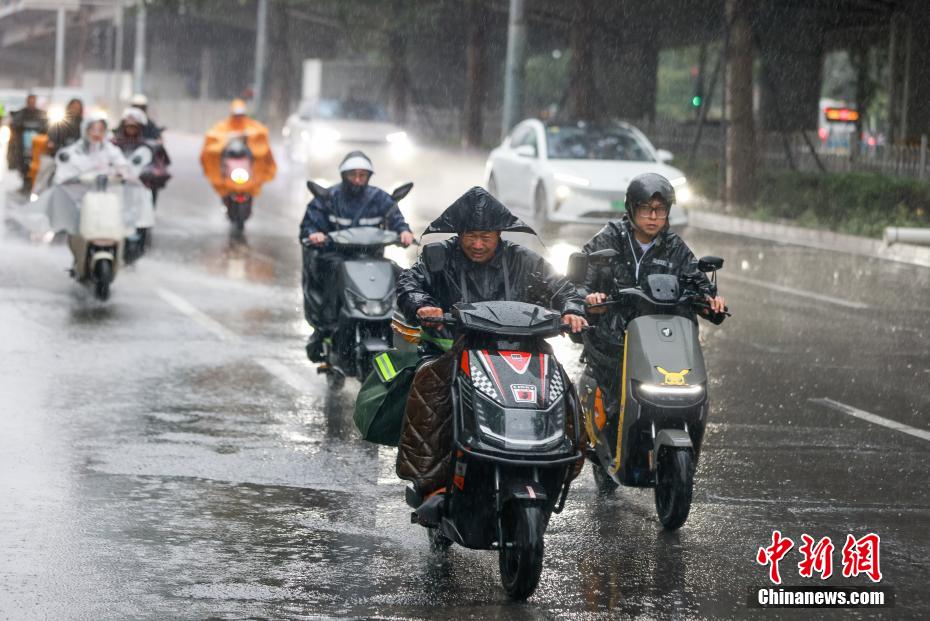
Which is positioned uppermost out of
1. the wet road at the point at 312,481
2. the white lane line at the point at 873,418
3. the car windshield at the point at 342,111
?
the car windshield at the point at 342,111

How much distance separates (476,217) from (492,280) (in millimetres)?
316

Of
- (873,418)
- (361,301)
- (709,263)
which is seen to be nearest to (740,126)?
(873,418)

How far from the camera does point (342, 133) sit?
37.1 metres

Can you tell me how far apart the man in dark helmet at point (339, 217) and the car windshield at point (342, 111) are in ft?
87.0

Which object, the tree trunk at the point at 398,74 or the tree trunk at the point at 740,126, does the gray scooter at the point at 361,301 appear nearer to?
the tree trunk at the point at 740,126

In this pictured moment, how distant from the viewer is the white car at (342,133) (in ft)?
120

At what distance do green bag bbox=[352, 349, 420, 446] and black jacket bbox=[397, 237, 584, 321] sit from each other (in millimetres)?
267

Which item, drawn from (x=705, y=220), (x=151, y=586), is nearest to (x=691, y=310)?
(x=151, y=586)

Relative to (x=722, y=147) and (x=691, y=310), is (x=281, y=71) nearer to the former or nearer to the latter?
(x=722, y=147)

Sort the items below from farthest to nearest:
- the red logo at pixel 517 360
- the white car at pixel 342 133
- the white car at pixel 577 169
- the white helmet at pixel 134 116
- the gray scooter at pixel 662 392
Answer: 1. the white car at pixel 342 133
2. the white car at pixel 577 169
3. the white helmet at pixel 134 116
4. the gray scooter at pixel 662 392
5. the red logo at pixel 517 360

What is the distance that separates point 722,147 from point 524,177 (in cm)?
→ 550

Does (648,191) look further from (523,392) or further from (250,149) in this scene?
(250,149)

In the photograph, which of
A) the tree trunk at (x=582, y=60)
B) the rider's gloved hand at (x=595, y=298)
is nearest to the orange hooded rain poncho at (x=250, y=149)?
the rider's gloved hand at (x=595, y=298)

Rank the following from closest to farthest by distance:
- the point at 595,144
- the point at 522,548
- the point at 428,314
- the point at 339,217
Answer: the point at 522,548 → the point at 428,314 → the point at 339,217 → the point at 595,144
